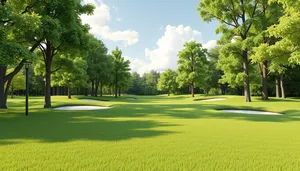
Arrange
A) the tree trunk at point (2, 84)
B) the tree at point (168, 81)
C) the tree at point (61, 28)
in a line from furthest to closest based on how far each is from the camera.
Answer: the tree at point (168, 81), the tree trunk at point (2, 84), the tree at point (61, 28)

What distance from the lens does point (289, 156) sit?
4.55 meters

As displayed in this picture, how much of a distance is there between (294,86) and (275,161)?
156 ft

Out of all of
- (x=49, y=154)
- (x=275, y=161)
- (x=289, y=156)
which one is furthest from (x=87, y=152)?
(x=289, y=156)

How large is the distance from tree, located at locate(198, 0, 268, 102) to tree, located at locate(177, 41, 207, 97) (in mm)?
13846

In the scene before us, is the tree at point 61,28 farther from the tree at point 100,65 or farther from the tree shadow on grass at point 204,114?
the tree at point 100,65

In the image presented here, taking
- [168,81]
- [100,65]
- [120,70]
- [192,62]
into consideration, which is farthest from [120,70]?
[168,81]

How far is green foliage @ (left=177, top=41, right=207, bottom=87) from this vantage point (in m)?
37.8

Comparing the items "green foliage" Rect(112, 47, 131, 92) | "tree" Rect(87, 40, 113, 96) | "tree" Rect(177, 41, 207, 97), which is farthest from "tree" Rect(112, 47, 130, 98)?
"tree" Rect(177, 41, 207, 97)

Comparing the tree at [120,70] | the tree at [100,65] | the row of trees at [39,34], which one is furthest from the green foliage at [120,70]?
the row of trees at [39,34]

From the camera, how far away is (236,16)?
23000 mm

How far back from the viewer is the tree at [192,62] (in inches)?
1486

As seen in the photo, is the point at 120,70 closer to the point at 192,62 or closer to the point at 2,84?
the point at 192,62

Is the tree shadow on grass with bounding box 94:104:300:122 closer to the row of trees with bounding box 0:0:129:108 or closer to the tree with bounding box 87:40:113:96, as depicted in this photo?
the row of trees with bounding box 0:0:129:108

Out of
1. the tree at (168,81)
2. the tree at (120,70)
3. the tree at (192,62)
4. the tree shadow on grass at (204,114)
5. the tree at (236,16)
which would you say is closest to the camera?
the tree shadow on grass at (204,114)
